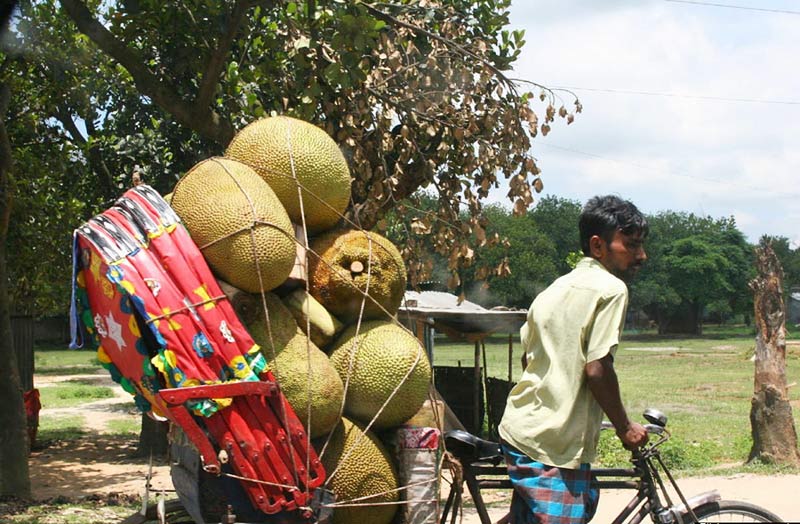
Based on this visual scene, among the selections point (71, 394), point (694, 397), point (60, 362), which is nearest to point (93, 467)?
point (71, 394)

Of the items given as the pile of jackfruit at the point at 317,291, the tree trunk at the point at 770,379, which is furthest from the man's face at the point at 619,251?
the tree trunk at the point at 770,379

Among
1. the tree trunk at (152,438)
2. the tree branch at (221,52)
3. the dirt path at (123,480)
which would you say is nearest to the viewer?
the tree branch at (221,52)

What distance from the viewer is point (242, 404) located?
300 cm

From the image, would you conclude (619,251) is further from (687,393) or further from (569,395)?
(687,393)

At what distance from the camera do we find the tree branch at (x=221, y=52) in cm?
583

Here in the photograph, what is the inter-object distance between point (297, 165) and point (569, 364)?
135 centimetres

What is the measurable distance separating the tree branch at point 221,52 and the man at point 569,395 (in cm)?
353

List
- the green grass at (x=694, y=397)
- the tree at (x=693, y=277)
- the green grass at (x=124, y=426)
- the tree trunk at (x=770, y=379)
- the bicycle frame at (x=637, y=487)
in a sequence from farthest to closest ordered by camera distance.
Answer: the tree at (x=693, y=277)
the green grass at (x=124, y=426)
the green grass at (x=694, y=397)
the tree trunk at (x=770, y=379)
the bicycle frame at (x=637, y=487)

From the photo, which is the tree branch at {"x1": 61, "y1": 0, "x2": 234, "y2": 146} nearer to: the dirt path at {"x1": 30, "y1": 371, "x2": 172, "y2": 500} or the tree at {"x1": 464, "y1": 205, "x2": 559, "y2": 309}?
the dirt path at {"x1": 30, "y1": 371, "x2": 172, "y2": 500}

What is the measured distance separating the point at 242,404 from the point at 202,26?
465 cm

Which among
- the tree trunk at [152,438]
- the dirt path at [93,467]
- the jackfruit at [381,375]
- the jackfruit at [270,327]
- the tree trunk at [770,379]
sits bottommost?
the dirt path at [93,467]

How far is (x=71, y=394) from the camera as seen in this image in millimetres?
19656

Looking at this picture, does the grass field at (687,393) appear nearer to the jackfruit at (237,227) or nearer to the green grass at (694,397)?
the green grass at (694,397)

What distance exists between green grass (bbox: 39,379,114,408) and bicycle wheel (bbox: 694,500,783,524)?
53.1 ft
